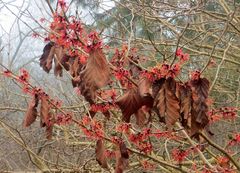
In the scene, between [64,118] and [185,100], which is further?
[64,118]

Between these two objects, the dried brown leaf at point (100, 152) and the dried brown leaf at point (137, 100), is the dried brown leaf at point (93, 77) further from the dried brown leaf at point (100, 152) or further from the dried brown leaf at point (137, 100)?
the dried brown leaf at point (100, 152)

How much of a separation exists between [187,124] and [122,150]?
617 mm

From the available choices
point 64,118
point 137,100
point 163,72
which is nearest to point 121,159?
point 64,118

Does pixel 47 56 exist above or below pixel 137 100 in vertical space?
above

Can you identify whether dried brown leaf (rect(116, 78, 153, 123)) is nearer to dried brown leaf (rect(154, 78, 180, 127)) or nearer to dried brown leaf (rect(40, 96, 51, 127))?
dried brown leaf (rect(154, 78, 180, 127))

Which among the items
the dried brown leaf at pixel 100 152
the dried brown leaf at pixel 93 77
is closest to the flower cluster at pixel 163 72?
the dried brown leaf at pixel 93 77

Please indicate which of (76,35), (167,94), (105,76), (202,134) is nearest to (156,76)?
(167,94)

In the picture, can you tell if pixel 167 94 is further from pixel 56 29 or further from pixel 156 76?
pixel 56 29

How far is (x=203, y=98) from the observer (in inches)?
69.8

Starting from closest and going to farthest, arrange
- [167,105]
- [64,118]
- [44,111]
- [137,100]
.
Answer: [167,105]
[137,100]
[44,111]
[64,118]

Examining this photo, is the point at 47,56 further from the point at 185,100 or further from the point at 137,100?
the point at 185,100

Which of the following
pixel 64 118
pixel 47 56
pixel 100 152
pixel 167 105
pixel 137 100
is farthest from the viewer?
pixel 64 118

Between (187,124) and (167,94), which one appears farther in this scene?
(187,124)

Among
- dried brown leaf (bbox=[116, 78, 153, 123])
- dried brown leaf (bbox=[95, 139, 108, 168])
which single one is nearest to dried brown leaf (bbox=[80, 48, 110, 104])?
dried brown leaf (bbox=[116, 78, 153, 123])
